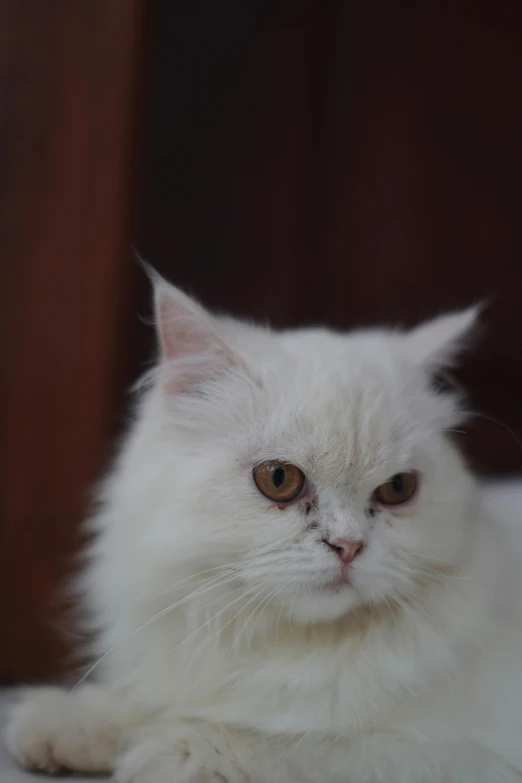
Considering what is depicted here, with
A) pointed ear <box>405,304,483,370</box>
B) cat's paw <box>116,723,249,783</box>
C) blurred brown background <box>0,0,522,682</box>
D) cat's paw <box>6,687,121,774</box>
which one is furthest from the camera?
blurred brown background <box>0,0,522,682</box>

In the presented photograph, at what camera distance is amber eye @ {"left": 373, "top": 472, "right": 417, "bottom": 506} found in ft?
3.18

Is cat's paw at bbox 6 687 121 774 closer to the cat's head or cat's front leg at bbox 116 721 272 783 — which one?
cat's front leg at bbox 116 721 272 783

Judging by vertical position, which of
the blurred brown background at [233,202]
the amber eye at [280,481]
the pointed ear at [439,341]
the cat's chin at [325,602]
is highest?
the blurred brown background at [233,202]

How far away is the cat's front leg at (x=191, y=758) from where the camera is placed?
2.84 feet

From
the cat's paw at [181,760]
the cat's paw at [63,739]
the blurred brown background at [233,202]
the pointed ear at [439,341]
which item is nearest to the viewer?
the cat's paw at [181,760]

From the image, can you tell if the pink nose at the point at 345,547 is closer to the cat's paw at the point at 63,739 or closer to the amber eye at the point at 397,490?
the amber eye at the point at 397,490

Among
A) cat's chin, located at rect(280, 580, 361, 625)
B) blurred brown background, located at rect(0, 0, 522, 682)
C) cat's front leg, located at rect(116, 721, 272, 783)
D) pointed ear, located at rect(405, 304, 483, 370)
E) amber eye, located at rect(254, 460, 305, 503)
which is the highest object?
blurred brown background, located at rect(0, 0, 522, 682)

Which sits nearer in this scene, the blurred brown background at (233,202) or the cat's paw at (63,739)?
the cat's paw at (63,739)

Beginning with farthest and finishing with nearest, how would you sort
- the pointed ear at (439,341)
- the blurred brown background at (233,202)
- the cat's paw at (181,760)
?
1. the blurred brown background at (233,202)
2. the pointed ear at (439,341)
3. the cat's paw at (181,760)

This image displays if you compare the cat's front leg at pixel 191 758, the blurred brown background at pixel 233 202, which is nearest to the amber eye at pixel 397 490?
the cat's front leg at pixel 191 758

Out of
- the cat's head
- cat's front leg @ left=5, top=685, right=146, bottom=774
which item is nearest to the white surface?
cat's front leg @ left=5, top=685, right=146, bottom=774

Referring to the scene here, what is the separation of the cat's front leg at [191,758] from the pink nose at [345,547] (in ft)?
0.95

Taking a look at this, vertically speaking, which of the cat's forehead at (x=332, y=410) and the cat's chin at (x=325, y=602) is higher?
the cat's forehead at (x=332, y=410)

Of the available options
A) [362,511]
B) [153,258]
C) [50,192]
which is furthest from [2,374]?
[362,511]
